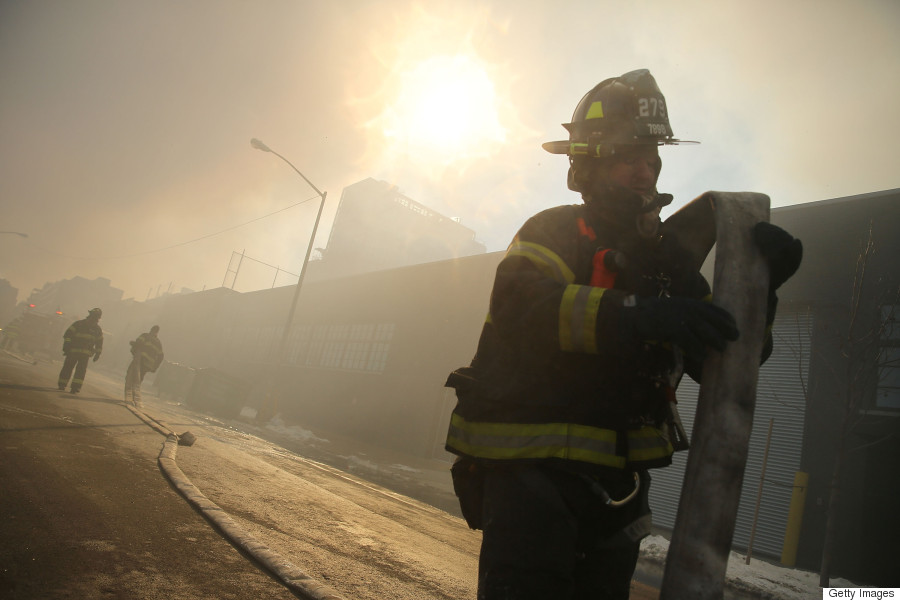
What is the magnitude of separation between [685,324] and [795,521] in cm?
950

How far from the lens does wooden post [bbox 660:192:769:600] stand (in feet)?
4.39

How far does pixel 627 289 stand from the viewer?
1552 mm

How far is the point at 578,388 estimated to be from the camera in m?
1.46

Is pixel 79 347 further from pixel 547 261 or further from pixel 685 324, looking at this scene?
pixel 685 324

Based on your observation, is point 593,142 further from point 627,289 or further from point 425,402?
point 425,402

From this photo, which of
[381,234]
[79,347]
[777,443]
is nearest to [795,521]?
[777,443]

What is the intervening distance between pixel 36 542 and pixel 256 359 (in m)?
31.7

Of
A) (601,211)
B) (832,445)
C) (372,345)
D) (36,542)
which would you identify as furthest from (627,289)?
(372,345)

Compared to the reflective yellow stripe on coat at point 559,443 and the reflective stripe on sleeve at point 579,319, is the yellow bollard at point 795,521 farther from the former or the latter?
Answer: the reflective stripe on sleeve at point 579,319

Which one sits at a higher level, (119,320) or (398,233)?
(398,233)

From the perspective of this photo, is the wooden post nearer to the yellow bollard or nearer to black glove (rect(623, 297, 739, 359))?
black glove (rect(623, 297, 739, 359))

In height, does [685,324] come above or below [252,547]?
above

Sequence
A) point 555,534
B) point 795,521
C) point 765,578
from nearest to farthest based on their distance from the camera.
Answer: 1. point 555,534
2. point 765,578
3. point 795,521

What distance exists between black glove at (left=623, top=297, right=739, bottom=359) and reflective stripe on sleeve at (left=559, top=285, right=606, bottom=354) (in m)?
0.09
